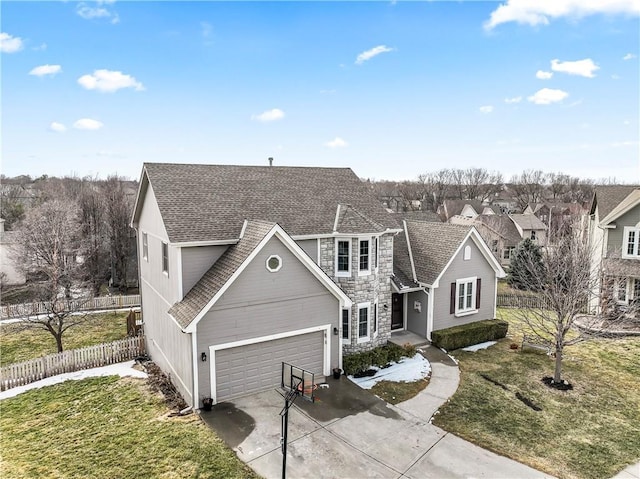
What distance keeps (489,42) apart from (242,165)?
1293cm

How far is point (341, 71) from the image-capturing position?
966 inches

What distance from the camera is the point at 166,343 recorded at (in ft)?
50.1

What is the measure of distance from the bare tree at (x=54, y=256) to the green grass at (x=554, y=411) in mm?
19182

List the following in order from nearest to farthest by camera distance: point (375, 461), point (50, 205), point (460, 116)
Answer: point (375, 461), point (460, 116), point (50, 205)

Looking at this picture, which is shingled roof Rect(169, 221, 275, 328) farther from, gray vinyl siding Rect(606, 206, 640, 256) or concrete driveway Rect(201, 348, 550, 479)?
gray vinyl siding Rect(606, 206, 640, 256)

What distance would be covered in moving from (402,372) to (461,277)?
22.0 feet

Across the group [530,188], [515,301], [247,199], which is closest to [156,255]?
[247,199]

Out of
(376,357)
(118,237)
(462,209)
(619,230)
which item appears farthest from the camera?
(462,209)

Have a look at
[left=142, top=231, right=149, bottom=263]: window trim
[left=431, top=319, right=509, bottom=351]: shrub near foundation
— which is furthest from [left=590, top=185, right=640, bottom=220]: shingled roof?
[left=142, top=231, right=149, bottom=263]: window trim

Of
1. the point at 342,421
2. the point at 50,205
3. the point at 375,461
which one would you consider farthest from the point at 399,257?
the point at 50,205

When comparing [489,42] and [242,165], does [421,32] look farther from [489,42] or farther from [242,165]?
[242,165]

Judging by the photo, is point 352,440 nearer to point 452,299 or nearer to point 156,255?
point 156,255

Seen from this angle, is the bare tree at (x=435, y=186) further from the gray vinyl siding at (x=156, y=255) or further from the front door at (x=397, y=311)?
the gray vinyl siding at (x=156, y=255)

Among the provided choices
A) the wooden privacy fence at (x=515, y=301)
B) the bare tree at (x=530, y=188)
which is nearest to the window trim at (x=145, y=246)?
the wooden privacy fence at (x=515, y=301)
